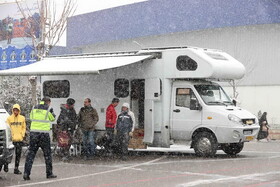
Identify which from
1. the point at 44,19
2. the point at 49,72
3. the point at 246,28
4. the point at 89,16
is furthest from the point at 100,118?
the point at 89,16

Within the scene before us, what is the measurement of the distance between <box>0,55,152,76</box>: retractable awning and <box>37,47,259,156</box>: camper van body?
0.62ft

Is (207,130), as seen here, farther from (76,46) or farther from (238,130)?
(76,46)

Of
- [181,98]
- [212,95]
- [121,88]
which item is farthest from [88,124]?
[212,95]

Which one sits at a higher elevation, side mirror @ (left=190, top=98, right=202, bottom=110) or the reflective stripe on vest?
side mirror @ (left=190, top=98, right=202, bottom=110)

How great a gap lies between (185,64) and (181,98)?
1.02 m

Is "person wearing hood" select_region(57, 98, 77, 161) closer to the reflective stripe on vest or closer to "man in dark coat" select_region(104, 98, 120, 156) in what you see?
"man in dark coat" select_region(104, 98, 120, 156)

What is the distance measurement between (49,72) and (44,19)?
13415mm

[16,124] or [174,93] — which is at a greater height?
[174,93]

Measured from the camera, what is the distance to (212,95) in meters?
16.7

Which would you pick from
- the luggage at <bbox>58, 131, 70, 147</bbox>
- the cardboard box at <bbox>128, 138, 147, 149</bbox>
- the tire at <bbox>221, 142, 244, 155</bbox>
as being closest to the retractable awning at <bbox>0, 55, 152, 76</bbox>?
the luggage at <bbox>58, 131, 70, 147</bbox>

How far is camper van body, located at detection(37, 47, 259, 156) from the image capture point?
16016 mm

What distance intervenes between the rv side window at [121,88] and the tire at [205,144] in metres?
2.61

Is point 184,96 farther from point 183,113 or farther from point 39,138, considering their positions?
point 39,138

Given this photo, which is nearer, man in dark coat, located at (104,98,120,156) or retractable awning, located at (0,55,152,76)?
retractable awning, located at (0,55,152,76)
